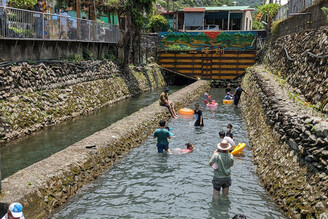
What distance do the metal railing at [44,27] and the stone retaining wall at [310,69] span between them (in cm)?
1410

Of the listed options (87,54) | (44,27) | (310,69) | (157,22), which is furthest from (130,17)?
(157,22)

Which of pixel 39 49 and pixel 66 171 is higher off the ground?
pixel 39 49

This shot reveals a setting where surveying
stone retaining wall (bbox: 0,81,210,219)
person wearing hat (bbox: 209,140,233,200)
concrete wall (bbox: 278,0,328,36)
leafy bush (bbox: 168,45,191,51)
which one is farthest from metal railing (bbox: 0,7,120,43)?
concrete wall (bbox: 278,0,328,36)

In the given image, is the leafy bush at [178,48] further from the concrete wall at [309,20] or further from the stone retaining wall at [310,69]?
the stone retaining wall at [310,69]

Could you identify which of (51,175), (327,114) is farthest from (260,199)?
(51,175)

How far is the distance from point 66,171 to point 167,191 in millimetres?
2939

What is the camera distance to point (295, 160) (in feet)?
27.9

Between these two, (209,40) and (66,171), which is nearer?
(66,171)

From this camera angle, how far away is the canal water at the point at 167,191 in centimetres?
838

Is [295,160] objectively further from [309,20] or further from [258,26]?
[258,26]

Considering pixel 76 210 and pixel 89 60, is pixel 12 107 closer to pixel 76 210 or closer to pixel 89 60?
pixel 76 210

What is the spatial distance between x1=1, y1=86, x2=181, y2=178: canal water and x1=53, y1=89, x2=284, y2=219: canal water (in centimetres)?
343

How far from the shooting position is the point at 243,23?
172 ft

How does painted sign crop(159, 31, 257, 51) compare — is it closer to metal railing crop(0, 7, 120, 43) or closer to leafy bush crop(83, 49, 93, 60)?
metal railing crop(0, 7, 120, 43)
